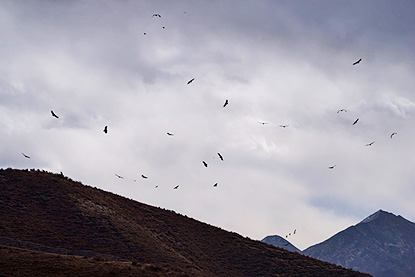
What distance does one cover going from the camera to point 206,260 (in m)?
70.8

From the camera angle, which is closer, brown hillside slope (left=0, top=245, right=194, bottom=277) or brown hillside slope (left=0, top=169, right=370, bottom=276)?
brown hillside slope (left=0, top=245, right=194, bottom=277)

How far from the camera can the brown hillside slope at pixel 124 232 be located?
196ft

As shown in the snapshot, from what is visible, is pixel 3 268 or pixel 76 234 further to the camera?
pixel 76 234

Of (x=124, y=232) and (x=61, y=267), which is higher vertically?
(x=124, y=232)

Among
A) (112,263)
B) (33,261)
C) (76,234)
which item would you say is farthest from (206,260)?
(33,261)

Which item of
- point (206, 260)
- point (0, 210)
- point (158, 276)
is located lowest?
point (158, 276)

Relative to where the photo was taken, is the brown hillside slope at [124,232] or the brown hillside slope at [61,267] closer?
the brown hillside slope at [61,267]

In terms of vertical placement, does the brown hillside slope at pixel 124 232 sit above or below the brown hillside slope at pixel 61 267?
above

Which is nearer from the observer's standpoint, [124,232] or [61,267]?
[61,267]

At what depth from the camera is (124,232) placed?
65.6 meters

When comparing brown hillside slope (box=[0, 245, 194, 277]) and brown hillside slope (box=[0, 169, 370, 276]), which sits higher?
brown hillside slope (box=[0, 169, 370, 276])

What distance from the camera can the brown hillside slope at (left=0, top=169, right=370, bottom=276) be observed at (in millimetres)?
59812

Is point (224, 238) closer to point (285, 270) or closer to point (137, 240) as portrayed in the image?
point (285, 270)

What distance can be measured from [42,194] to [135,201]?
A: 20333 mm
